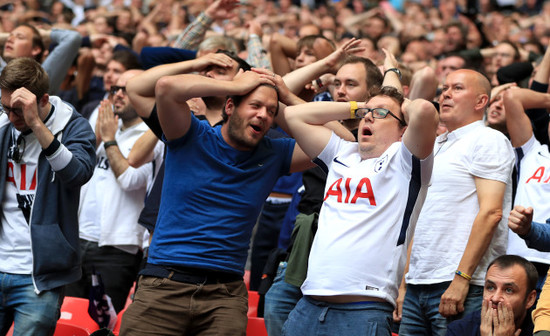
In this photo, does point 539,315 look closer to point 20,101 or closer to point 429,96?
point 429,96

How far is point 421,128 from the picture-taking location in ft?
11.6

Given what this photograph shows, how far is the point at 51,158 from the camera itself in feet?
14.0

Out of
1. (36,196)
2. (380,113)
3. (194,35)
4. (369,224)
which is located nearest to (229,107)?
(380,113)

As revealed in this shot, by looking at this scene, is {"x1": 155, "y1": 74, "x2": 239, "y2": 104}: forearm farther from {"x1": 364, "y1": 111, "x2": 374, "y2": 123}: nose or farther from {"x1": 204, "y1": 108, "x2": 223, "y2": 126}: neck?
{"x1": 204, "y1": 108, "x2": 223, "y2": 126}: neck

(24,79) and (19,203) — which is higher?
(24,79)

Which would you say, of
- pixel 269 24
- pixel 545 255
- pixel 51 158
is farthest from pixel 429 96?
pixel 269 24

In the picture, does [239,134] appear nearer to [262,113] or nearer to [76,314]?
[262,113]

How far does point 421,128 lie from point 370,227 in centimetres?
53

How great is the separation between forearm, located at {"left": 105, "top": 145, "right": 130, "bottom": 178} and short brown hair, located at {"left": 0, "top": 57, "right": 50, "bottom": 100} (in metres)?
1.55

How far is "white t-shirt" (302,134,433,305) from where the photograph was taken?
3.60 meters

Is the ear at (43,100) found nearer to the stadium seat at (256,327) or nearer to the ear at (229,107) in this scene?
the ear at (229,107)

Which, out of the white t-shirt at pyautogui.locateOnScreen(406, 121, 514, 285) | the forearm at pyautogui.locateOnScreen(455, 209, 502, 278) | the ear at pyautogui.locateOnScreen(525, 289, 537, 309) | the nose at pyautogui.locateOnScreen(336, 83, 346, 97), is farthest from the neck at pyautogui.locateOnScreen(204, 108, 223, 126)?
the ear at pyautogui.locateOnScreen(525, 289, 537, 309)

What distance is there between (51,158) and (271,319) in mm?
1584

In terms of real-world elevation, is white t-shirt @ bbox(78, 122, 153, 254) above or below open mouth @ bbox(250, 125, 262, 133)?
below
